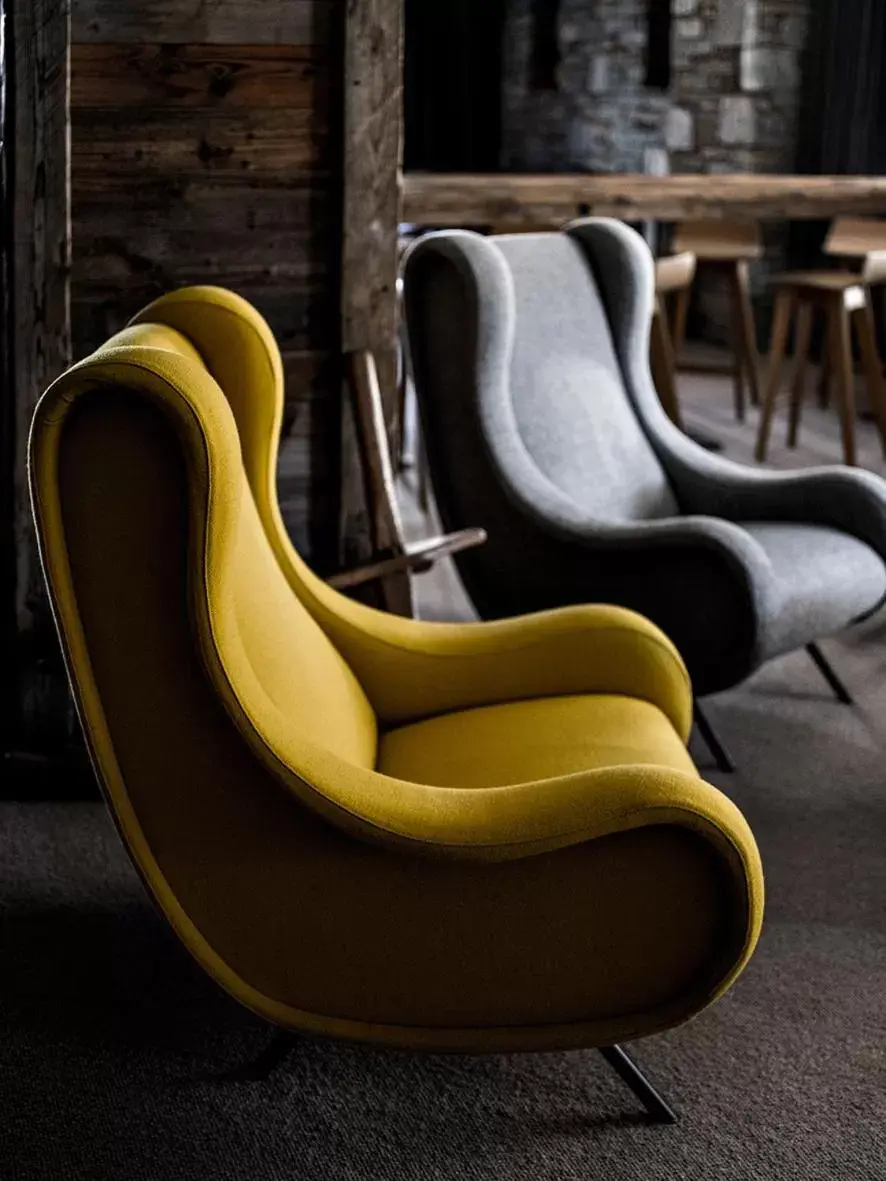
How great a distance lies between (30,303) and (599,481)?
1.27m

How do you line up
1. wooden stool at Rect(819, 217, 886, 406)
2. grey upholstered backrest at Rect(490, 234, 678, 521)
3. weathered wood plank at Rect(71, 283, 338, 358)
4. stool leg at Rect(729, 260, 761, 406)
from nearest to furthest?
weathered wood plank at Rect(71, 283, 338, 358) → grey upholstered backrest at Rect(490, 234, 678, 521) → wooden stool at Rect(819, 217, 886, 406) → stool leg at Rect(729, 260, 761, 406)

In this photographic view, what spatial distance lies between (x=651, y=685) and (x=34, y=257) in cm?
138

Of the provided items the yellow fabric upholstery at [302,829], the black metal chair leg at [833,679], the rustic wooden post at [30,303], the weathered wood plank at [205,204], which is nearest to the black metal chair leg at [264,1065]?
the yellow fabric upholstery at [302,829]

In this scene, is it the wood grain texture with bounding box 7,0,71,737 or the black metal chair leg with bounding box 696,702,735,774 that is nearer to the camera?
the wood grain texture with bounding box 7,0,71,737

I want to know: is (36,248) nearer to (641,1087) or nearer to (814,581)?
(814,581)

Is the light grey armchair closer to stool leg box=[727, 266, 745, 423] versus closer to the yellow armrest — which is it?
the yellow armrest

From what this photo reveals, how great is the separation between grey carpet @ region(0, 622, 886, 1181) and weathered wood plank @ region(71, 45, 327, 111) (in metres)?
1.40

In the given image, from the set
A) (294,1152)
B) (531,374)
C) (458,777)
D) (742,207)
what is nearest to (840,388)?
(742,207)

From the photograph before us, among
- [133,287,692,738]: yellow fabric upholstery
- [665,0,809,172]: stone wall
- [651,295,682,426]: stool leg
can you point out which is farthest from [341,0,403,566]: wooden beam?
[665,0,809,172]: stone wall

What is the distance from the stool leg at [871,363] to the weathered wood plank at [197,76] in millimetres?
3338

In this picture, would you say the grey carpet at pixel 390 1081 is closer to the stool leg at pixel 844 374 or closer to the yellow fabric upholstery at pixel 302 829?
the yellow fabric upholstery at pixel 302 829

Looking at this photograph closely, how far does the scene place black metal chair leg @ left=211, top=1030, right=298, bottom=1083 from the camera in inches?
78.8

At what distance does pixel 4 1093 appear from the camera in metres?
1.98

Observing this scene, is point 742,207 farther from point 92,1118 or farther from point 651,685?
point 92,1118
